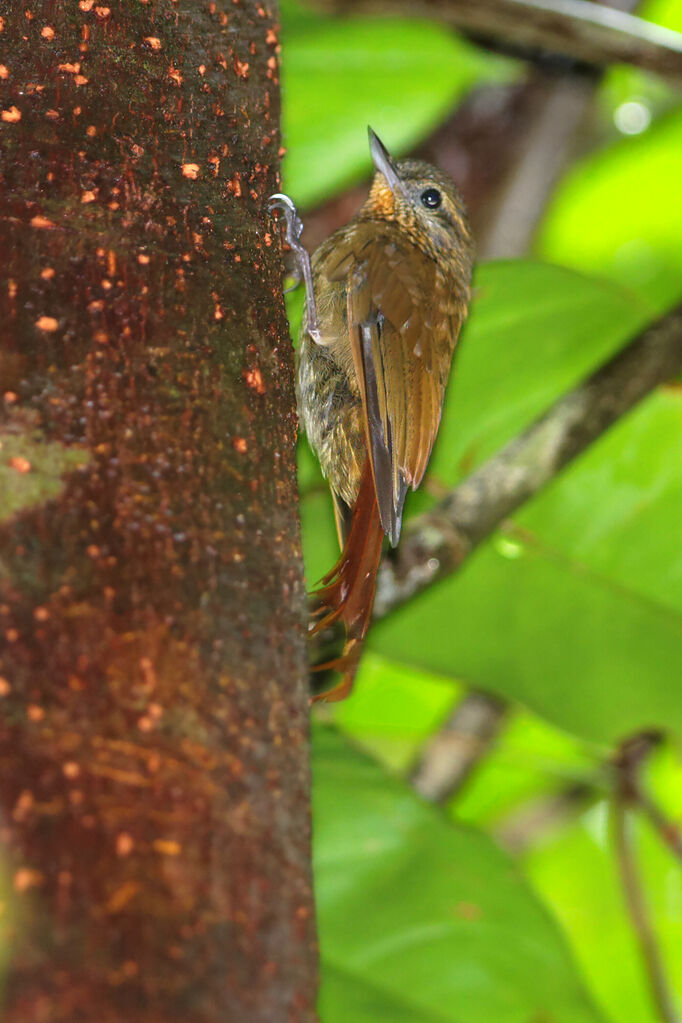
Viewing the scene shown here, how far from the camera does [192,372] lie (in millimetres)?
932

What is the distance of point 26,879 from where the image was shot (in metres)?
0.69

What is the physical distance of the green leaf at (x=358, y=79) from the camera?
9.70 feet

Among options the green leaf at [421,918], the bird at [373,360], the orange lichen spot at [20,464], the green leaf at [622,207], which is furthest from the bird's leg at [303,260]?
the green leaf at [622,207]

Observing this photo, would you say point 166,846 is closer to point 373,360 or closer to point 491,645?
point 373,360

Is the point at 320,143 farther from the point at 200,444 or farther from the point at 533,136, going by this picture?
the point at 200,444

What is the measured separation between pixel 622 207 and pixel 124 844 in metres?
3.91

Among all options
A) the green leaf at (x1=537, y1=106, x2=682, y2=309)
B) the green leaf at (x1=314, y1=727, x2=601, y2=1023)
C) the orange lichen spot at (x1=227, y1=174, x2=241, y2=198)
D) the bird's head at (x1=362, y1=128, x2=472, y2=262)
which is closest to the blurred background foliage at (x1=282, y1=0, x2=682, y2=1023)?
the green leaf at (x1=314, y1=727, x2=601, y2=1023)

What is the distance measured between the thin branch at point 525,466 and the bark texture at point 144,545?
949 millimetres

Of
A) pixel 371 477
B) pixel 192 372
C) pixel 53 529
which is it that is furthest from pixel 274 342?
pixel 371 477

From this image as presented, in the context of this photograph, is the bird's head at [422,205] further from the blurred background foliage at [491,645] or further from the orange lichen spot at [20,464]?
the orange lichen spot at [20,464]

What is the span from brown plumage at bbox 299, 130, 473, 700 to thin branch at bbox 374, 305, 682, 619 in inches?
3.9

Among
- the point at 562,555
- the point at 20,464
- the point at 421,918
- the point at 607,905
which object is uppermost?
the point at 20,464

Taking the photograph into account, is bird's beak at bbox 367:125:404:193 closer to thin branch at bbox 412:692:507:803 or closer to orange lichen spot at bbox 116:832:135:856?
thin branch at bbox 412:692:507:803

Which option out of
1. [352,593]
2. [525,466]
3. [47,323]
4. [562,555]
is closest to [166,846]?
[47,323]
